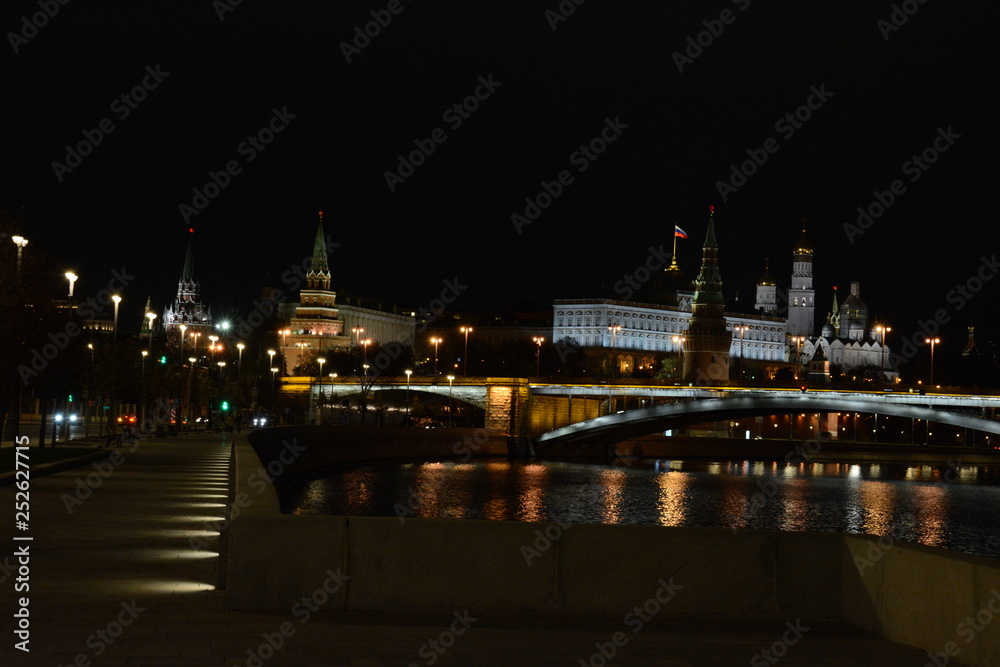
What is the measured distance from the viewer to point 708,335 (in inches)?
5871

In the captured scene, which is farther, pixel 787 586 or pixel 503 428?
pixel 503 428

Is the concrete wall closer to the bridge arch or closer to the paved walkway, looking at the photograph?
the paved walkway

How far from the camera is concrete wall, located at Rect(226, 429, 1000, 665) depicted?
9.76m

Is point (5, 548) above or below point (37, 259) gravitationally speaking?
below

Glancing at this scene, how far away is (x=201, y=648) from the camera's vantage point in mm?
8445

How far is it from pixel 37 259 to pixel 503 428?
53.5 meters

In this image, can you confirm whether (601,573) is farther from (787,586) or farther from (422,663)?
(422,663)

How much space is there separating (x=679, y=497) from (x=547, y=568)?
138 feet

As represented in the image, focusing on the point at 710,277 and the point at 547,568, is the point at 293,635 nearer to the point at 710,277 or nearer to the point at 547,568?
the point at 547,568

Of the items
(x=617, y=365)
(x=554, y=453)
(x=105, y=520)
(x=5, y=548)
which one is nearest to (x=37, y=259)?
(x=105, y=520)

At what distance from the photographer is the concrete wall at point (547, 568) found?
9758 millimetres

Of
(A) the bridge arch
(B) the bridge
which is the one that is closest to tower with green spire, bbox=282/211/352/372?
(B) the bridge

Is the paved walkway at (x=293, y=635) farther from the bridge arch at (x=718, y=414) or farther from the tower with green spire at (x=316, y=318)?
the tower with green spire at (x=316, y=318)

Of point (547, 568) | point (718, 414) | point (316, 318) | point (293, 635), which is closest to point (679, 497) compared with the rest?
point (718, 414)
